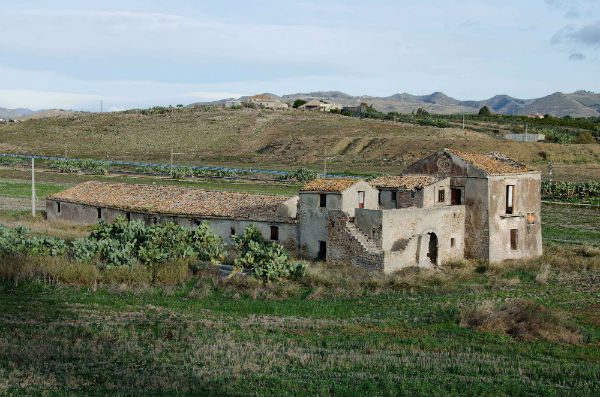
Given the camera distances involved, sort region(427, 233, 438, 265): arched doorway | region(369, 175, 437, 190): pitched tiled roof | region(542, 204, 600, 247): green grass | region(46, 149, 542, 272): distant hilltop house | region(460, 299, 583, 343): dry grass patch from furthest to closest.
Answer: region(542, 204, 600, 247): green grass → region(369, 175, 437, 190): pitched tiled roof → region(427, 233, 438, 265): arched doorway → region(46, 149, 542, 272): distant hilltop house → region(460, 299, 583, 343): dry grass patch

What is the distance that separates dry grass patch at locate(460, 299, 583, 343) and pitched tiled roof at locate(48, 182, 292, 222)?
1345 centimetres

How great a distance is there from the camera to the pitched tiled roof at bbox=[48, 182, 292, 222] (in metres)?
32.9

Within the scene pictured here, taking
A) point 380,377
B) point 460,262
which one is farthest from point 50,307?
point 460,262

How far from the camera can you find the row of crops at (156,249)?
84.6 ft

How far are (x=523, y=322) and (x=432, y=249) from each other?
1157 centimetres

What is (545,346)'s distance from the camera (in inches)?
687

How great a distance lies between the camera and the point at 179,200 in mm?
36594

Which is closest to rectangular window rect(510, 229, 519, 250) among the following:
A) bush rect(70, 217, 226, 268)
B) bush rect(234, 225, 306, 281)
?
bush rect(234, 225, 306, 281)

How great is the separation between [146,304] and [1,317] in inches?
177

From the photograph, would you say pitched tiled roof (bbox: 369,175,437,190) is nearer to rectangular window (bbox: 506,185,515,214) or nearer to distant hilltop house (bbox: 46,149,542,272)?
distant hilltop house (bbox: 46,149,542,272)

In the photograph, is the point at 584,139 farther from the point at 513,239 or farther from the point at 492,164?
the point at 513,239

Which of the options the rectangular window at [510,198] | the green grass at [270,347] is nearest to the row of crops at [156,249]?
the green grass at [270,347]

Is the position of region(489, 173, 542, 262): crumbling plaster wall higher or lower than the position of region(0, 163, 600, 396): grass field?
higher

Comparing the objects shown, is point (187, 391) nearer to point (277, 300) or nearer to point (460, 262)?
point (277, 300)
